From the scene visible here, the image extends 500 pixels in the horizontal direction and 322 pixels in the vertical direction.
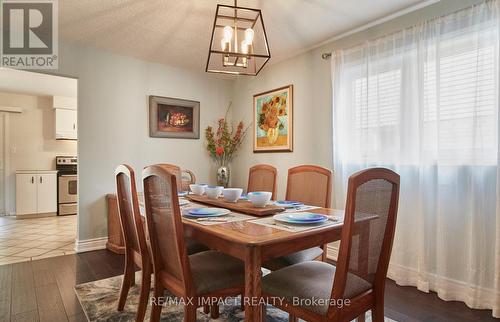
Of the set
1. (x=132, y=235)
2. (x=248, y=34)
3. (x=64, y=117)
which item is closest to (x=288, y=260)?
(x=132, y=235)

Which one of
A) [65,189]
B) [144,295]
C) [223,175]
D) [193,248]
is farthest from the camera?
[65,189]

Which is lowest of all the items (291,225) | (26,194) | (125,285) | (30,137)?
(125,285)

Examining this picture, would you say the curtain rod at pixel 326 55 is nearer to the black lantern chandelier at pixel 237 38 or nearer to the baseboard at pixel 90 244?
the black lantern chandelier at pixel 237 38

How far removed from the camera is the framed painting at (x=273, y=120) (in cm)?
367

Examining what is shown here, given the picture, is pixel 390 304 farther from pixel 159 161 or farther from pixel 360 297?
pixel 159 161

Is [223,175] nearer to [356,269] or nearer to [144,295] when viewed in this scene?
[144,295]

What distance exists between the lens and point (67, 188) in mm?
5730

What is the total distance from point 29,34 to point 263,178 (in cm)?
274

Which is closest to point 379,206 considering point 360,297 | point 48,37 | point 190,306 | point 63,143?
point 360,297

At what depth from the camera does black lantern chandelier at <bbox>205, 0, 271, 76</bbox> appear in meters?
1.93

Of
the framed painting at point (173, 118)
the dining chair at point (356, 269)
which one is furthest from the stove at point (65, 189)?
the dining chair at point (356, 269)

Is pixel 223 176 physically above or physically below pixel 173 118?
below

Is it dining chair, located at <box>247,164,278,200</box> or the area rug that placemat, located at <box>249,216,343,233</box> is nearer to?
the area rug

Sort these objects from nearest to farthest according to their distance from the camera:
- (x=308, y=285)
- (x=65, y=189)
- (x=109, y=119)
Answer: (x=308, y=285)
(x=109, y=119)
(x=65, y=189)
